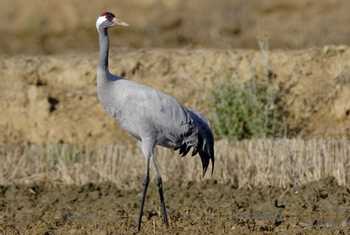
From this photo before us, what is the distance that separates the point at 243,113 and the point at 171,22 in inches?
367

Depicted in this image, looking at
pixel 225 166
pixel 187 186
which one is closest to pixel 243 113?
pixel 225 166

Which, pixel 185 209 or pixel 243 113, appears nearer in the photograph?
pixel 185 209

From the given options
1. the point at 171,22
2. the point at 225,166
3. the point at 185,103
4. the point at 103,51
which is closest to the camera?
the point at 103,51

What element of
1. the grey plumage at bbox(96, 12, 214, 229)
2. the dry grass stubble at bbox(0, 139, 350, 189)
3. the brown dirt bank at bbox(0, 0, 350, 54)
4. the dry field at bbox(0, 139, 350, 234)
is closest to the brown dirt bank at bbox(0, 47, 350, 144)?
the dry field at bbox(0, 139, 350, 234)

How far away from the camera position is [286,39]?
24.5m

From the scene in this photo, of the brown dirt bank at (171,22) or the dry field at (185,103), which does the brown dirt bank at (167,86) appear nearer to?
the dry field at (185,103)

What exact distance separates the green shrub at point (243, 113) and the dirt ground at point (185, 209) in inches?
94.7

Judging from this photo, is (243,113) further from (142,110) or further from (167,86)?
(142,110)

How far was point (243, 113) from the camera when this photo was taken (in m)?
16.8

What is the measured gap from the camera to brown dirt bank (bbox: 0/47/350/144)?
17797 mm

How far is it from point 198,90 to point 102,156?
317cm

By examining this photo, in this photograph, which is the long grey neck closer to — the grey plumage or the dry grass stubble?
the grey plumage

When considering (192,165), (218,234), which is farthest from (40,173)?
(218,234)

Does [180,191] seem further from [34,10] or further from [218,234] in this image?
[34,10]
